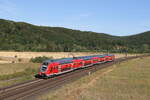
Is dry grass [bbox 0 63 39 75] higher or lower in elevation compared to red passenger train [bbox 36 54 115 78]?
lower

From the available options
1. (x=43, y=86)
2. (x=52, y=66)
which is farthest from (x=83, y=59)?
(x=43, y=86)

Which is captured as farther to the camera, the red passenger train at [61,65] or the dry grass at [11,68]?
the dry grass at [11,68]

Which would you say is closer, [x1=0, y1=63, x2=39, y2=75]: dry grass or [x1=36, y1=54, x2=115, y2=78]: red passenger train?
[x1=36, y1=54, x2=115, y2=78]: red passenger train

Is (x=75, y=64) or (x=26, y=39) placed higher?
(x=26, y=39)

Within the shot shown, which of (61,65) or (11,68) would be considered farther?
(11,68)

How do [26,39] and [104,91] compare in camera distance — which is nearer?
[104,91]

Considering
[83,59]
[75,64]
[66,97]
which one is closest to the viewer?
[66,97]

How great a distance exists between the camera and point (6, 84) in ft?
99.0

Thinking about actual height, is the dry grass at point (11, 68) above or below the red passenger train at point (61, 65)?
below

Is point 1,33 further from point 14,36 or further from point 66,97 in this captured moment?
point 66,97

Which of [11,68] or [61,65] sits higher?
[61,65]

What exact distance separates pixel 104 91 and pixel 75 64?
2037 centimetres

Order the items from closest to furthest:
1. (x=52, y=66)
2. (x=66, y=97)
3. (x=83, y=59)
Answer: (x=66, y=97) < (x=52, y=66) < (x=83, y=59)

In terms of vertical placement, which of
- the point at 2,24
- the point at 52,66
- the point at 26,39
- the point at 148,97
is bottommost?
the point at 148,97
